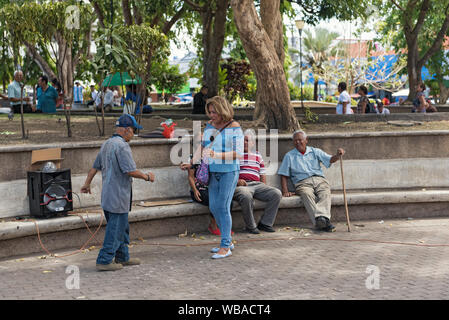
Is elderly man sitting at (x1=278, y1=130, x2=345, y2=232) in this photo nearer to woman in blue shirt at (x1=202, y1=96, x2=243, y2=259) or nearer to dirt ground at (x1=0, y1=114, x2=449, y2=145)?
dirt ground at (x1=0, y1=114, x2=449, y2=145)

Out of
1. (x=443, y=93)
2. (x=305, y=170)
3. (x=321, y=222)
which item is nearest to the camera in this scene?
(x=321, y=222)

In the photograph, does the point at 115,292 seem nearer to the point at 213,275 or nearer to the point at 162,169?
the point at 213,275

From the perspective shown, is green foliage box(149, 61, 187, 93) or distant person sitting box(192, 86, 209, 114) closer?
distant person sitting box(192, 86, 209, 114)

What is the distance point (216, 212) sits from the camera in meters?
7.76

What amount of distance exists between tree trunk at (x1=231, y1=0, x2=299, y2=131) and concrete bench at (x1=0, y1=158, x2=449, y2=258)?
5.65 feet

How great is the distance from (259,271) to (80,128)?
254 inches

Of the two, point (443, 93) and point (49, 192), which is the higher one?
point (443, 93)

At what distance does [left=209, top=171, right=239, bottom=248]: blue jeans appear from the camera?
303 inches

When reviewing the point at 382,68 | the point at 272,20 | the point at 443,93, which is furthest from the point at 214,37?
the point at 382,68

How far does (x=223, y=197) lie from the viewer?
770 centimetres

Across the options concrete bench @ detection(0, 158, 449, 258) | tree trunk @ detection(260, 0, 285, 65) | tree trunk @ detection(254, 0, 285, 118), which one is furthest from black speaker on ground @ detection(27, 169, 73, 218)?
tree trunk @ detection(260, 0, 285, 65)

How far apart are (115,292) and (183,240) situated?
2.62 m

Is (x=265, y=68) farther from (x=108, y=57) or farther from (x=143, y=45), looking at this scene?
(x=108, y=57)

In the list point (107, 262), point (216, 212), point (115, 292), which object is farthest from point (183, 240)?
point (115, 292)
